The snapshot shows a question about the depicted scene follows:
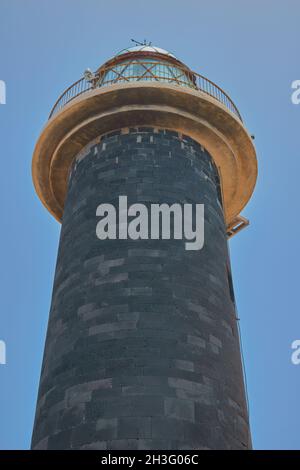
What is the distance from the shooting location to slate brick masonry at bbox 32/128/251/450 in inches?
376

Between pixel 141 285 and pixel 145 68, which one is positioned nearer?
pixel 141 285

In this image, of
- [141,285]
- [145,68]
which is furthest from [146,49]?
[141,285]

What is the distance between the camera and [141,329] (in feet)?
34.6

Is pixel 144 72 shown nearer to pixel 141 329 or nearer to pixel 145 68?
pixel 145 68

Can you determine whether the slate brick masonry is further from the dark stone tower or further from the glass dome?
the glass dome

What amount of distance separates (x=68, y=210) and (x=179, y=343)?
5.04 m

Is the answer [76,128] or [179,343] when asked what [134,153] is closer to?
[76,128]

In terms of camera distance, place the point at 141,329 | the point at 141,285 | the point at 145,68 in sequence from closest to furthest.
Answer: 1. the point at 141,329
2. the point at 141,285
3. the point at 145,68

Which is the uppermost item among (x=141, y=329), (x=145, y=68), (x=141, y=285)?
(x=145, y=68)

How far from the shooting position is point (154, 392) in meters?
9.69

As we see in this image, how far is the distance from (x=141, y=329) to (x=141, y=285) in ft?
3.34

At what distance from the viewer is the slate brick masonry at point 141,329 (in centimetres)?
955

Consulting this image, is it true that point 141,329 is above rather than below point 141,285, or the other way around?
below

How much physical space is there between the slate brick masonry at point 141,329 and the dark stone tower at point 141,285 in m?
0.02
